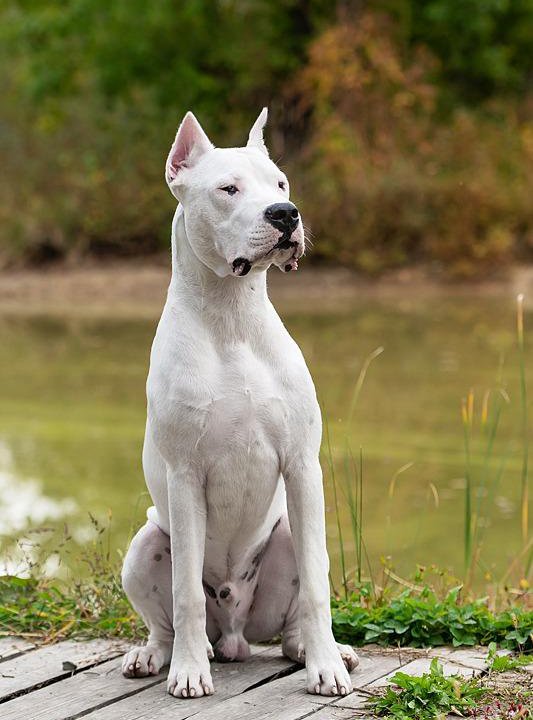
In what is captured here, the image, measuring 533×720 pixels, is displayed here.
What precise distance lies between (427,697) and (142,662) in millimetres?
865

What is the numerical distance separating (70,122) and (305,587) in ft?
60.3

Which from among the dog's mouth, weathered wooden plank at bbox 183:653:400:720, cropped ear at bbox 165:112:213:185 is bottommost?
weathered wooden plank at bbox 183:653:400:720

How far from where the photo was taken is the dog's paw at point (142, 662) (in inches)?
139

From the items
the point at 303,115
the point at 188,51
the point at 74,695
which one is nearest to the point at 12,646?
the point at 74,695

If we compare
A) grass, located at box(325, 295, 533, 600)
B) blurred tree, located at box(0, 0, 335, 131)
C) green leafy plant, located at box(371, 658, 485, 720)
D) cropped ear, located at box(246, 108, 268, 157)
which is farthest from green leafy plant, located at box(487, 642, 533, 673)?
blurred tree, located at box(0, 0, 335, 131)

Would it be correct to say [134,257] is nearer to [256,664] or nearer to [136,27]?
[136,27]

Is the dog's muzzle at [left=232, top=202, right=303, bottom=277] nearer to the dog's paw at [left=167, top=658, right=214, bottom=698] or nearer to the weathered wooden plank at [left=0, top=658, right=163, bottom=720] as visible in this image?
the dog's paw at [left=167, top=658, right=214, bottom=698]

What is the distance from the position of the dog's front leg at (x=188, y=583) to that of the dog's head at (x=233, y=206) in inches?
24.0

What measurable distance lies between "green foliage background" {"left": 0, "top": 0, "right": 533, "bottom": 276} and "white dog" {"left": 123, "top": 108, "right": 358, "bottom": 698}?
14303mm

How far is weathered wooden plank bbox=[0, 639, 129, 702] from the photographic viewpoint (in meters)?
3.54

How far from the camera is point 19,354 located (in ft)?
42.7

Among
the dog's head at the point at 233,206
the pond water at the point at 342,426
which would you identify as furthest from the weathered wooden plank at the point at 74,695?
the dog's head at the point at 233,206

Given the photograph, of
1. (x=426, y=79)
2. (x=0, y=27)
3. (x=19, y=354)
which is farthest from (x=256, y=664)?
(x=0, y=27)

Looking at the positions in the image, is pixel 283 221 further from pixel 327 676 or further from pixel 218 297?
pixel 327 676
